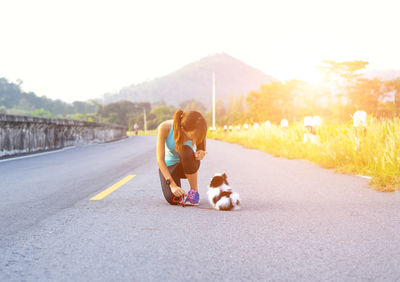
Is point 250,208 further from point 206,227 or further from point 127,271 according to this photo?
point 127,271

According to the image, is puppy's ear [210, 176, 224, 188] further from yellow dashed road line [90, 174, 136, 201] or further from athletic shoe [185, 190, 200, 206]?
yellow dashed road line [90, 174, 136, 201]

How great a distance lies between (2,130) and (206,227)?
8992 mm

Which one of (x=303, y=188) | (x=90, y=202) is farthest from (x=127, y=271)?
A: (x=303, y=188)

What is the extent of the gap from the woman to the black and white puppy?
27 cm

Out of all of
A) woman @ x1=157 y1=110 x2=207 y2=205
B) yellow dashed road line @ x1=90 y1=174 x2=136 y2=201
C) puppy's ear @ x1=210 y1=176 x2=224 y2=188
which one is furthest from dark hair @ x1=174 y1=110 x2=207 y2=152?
yellow dashed road line @ x1=90 y1=174 x2=136 y2=201

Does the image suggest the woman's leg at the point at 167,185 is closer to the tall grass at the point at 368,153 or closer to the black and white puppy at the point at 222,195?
the black and white puppy at the point at 222,195

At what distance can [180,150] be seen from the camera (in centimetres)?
417

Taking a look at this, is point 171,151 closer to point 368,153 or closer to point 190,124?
point 190,124

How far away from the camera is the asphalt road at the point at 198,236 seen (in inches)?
91.9

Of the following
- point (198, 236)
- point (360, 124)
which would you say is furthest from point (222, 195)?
point (360, 124)

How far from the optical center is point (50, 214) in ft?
12.7

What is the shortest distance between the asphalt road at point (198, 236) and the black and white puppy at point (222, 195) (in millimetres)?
147

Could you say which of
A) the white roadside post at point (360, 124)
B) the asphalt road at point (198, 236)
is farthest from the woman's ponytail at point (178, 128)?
the white roadside post at point (360, 124)

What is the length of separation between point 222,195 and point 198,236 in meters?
1.08
